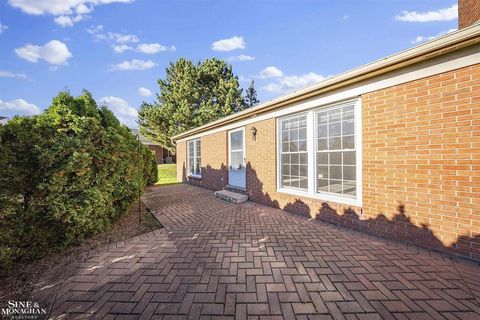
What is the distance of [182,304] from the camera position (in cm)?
218

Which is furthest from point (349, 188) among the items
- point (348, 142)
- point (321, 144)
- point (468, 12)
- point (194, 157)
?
point (194, 157)

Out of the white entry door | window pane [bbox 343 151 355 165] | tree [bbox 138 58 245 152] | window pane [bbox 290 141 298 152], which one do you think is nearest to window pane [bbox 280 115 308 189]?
window pane [bbox 290 141 298 152]

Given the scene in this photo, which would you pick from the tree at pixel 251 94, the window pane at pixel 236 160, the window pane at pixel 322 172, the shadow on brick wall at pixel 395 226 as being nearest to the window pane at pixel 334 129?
the window pane at pixel 322 172

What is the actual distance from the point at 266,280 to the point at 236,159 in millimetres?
5945

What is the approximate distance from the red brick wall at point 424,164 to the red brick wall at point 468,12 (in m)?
5.33

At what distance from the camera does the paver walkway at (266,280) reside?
2.06 metres

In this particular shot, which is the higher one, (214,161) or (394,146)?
(394,146)

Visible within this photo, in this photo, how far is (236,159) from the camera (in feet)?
27.2

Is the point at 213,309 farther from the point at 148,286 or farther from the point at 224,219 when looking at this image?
the point at 224,219

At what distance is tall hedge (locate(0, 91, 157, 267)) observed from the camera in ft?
9.68

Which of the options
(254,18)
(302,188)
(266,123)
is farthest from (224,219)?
(254,18)

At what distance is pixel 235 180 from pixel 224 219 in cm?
310

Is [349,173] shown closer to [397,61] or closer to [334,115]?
[334,115]

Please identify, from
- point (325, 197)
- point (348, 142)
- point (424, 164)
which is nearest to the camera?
point (424, 164)
